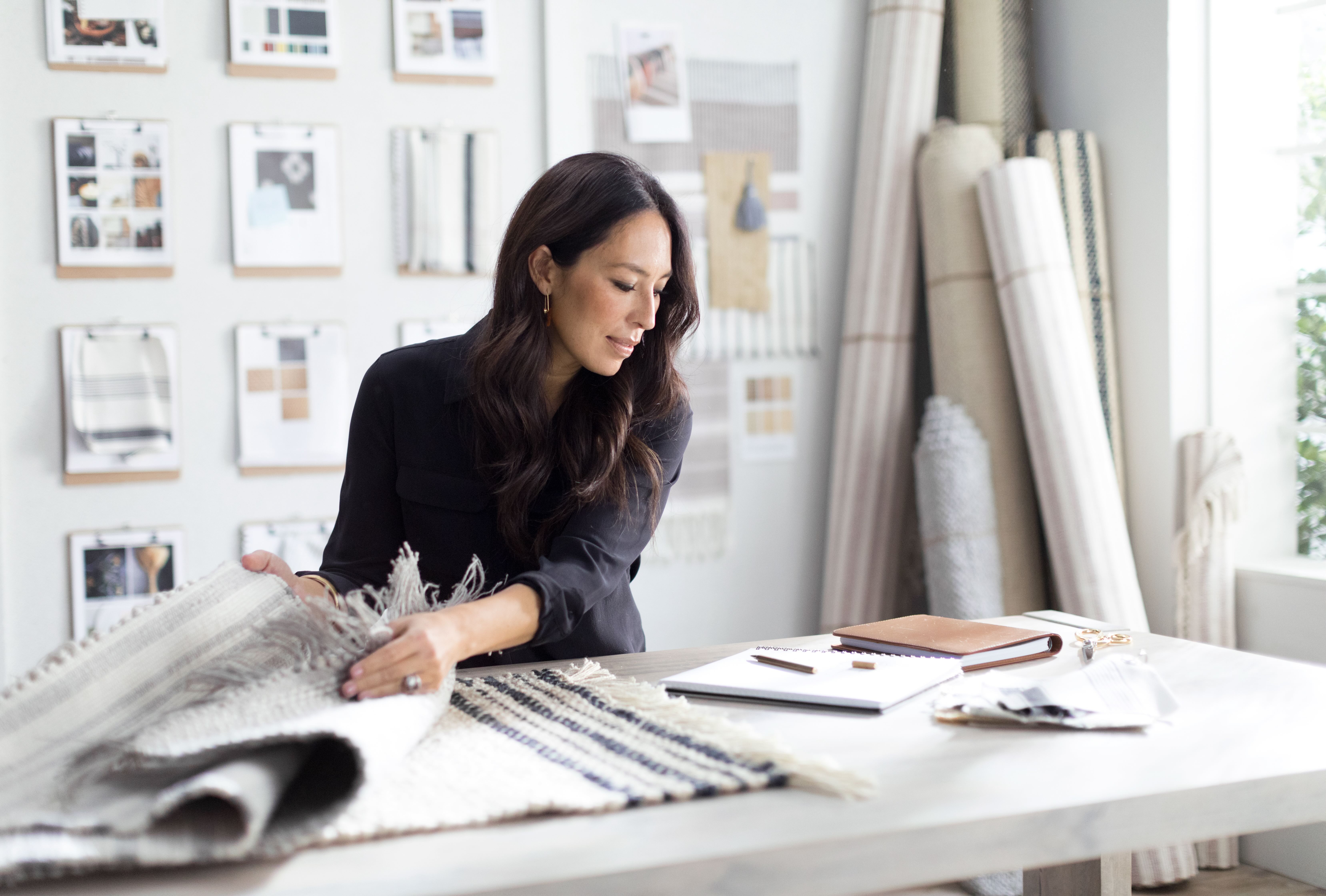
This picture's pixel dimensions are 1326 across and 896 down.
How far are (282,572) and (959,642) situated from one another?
3.08 ft

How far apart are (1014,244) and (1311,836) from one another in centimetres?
156

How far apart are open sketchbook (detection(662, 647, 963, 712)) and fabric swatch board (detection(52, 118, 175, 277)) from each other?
207 centimetres

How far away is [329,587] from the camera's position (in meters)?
1.58

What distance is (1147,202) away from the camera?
2.93 m

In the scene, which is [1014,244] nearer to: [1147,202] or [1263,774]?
[1147,202]

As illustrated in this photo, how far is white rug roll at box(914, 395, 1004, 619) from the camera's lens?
294 cm

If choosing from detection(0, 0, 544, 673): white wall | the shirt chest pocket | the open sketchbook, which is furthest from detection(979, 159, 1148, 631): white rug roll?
the shirt chest pocket

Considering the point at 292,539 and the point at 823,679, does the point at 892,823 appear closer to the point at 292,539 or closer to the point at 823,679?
the point at 823,679

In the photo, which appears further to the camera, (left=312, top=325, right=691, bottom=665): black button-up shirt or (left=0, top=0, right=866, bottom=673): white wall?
(left=0, top=0, right=866, bottom=673): white wall

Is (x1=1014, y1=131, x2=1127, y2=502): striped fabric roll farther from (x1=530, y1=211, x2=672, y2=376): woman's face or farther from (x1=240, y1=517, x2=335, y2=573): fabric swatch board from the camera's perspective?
(x1=240, y1=517, x2=335, y2=573): fabric swatch board

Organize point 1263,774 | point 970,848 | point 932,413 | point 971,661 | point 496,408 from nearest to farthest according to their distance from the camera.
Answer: point 970,848 → point 1263,774 → point 971,661 → point 496,408 → point 932,413

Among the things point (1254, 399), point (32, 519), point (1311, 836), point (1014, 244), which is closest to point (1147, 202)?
point (1014, 244)

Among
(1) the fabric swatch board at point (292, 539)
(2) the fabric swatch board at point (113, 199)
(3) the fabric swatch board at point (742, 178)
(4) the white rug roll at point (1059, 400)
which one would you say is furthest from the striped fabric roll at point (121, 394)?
(4) the white rug roll at point (1059, 400)

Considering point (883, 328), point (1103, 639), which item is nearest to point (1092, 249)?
point (883, 328)
